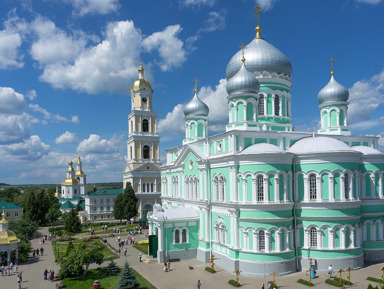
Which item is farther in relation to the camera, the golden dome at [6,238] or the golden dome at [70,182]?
the golden dome at [70,182]

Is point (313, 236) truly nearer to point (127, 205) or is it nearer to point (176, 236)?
point (176, 236)

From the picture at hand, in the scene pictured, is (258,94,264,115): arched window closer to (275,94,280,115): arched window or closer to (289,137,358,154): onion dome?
(275,94,280,115): arched window

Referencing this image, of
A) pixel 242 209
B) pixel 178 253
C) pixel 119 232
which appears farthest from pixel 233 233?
pixel 119 232

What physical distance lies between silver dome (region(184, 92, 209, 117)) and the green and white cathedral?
257 inches

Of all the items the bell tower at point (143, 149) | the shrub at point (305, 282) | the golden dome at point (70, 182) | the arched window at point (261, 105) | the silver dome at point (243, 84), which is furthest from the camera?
the golden dome at point (70, 182)

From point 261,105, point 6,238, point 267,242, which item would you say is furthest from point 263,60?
point 6,238

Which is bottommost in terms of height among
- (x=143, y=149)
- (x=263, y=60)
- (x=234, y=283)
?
(x=234, y=283)

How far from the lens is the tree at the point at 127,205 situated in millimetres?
48438

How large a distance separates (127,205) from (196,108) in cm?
1937

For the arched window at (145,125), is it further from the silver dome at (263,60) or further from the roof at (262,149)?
the roof at (262,149)

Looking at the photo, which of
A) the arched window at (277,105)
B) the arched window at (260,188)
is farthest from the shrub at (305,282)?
the arched window at (277,105)

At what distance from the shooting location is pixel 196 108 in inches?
1415

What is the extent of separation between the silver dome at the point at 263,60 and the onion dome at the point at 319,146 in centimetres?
769

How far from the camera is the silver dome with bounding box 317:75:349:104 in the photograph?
2970 cm
